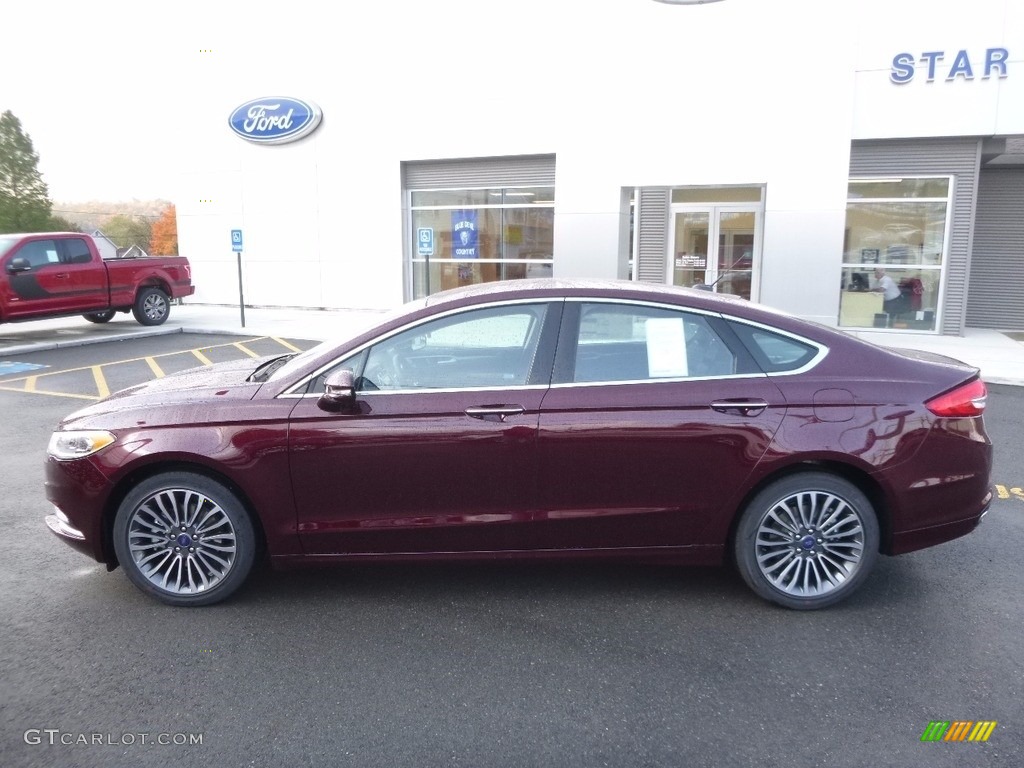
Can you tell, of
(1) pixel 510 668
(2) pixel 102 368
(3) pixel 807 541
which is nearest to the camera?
(1) pixel 510 668

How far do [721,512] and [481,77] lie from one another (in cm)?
1485

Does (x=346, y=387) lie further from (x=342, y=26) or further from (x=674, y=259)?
(x=342, y=26)

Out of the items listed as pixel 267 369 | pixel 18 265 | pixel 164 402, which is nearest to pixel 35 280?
pixel 18 265

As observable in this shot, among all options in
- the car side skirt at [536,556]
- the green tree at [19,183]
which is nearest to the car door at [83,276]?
the car side skirt at [536,556]

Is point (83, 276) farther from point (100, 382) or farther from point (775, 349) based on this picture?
point (775, 349)

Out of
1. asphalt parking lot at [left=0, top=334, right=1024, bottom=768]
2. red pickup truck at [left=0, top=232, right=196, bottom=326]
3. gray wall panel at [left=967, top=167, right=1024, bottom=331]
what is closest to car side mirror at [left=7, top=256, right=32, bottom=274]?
red pickup truck at [left=0, top=232, right=196, bottom=326]

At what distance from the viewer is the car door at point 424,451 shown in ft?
12.3

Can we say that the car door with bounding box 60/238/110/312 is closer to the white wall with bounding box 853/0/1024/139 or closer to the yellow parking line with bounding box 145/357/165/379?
the yellow parking line with bounding box 145/357/165/379

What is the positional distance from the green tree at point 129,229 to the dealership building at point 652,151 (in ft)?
168

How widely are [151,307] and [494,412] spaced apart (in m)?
14.5

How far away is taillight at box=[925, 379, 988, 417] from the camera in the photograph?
3826 mm

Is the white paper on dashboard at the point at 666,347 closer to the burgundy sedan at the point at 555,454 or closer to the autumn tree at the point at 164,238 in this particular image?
the burgundy sedan at the point at 555,454

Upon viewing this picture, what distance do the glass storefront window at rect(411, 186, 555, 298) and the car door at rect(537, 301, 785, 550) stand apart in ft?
42.8

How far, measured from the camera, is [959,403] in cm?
386
